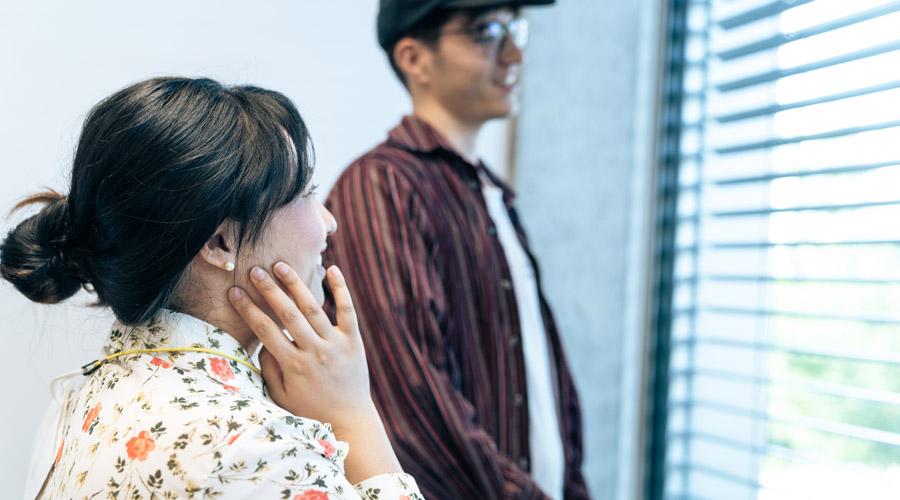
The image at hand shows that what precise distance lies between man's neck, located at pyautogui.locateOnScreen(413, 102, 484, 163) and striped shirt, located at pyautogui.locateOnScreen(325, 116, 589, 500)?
4cm

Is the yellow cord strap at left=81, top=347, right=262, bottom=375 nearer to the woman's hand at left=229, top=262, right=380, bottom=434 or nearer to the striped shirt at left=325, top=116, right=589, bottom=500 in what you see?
the woman's hand at left=229, top=262, right=380, bottom=434

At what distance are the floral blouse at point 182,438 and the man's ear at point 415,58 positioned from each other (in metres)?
1.00

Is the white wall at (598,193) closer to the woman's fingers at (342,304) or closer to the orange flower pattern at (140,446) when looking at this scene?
the woman's fingers at (342,304)

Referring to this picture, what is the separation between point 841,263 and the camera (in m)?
1.68

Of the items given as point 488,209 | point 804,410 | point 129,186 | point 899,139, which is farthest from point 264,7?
point 804,410

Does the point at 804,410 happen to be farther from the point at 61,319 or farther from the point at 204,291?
the point at 61,319

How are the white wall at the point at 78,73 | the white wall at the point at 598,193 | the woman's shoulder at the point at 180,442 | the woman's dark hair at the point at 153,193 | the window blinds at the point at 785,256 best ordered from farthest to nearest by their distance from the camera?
the white wall at the point at 598,193 < the window blinds at the point at 785,256 < the white wall at the point at 78,73 < the woman's dark hair at the point at 153,193 < the woman's shoulder at the point at 180,442

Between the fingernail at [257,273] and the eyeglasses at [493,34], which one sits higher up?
the eyeglasses at [493,34]

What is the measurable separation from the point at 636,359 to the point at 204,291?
64.7 inches

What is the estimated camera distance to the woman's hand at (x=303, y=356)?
0.97 meters

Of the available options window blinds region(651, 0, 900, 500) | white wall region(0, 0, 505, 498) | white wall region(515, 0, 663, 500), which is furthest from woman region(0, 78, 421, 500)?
white wall region(515, 0, 663, 500)

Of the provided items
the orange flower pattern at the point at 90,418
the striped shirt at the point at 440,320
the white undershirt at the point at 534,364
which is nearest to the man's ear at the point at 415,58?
the striped shirt at the point at 440,320

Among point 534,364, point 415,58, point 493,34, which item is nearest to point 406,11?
point 415,58

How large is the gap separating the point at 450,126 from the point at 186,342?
39.6 inches
